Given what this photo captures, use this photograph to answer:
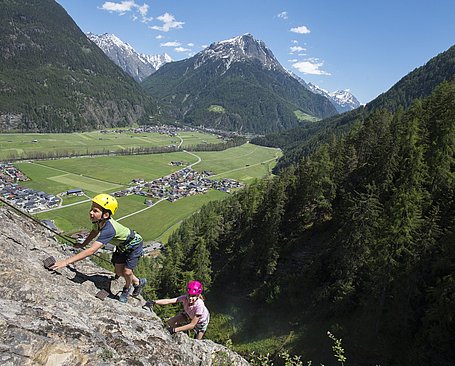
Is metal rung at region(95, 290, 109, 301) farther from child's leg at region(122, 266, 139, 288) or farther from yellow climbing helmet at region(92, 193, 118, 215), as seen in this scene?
yellow climbing helmet at region(92, 193, 118, 215)

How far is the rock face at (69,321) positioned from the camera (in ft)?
21.2

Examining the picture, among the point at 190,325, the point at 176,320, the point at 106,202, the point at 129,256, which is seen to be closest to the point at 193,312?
the point at 190,325

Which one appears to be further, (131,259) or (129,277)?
(129,277)

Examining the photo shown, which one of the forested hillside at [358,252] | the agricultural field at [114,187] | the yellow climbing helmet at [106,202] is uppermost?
the yellow climbing helmet at [106,202]

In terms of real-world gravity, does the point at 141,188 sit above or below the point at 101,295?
below

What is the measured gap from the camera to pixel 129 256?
10453 mm

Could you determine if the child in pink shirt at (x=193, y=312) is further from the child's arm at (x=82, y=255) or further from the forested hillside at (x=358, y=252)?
the forested hillside at (x=358, y=252)

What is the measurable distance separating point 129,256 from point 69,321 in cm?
293

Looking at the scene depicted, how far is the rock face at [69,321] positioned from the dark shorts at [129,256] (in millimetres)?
1237

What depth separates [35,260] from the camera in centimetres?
987

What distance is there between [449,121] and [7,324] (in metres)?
47.5

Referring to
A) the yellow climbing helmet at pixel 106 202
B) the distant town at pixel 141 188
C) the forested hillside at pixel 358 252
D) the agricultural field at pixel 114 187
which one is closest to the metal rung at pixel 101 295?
the yellow climbing helmet at pixel 106 202

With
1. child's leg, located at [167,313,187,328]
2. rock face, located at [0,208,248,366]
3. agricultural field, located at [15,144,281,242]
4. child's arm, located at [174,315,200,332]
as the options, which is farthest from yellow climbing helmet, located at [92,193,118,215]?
agricultural field, located at [15,144,281,242]

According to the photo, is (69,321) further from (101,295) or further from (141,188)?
(141,188)
